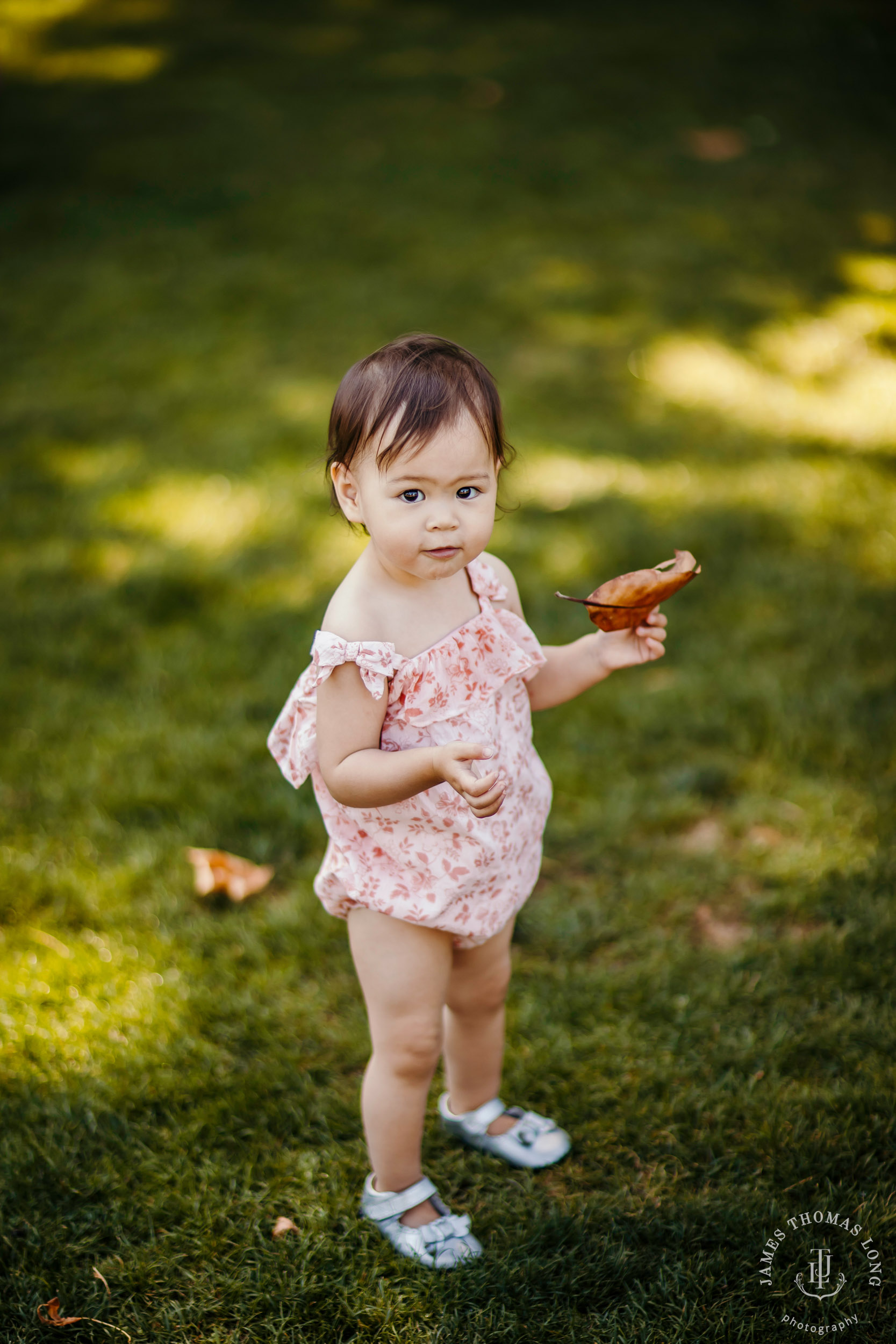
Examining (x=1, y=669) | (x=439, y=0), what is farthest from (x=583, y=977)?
(x=439, y=0)

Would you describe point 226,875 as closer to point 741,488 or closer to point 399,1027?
point 399,1027

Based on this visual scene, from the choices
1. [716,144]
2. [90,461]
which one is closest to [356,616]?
[90,461]

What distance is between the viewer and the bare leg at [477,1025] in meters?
1.77

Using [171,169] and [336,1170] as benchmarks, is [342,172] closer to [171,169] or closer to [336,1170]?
[171,169]

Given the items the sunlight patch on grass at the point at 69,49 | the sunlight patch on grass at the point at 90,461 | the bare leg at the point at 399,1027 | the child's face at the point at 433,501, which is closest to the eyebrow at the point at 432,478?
the child's face at the point at 433,501

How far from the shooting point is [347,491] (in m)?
1.51

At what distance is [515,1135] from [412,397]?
134 cm

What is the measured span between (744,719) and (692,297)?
330cm

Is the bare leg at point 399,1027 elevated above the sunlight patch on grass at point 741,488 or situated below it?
above

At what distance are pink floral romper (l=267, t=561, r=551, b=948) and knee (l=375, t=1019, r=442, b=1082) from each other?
0.15 m

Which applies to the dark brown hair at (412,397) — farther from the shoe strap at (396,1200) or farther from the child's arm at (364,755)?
the shoe strap at (396,1200)

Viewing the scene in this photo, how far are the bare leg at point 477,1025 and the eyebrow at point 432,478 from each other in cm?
75

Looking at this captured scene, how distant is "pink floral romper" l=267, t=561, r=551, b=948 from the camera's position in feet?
5.02

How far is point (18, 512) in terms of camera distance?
13.1ft
